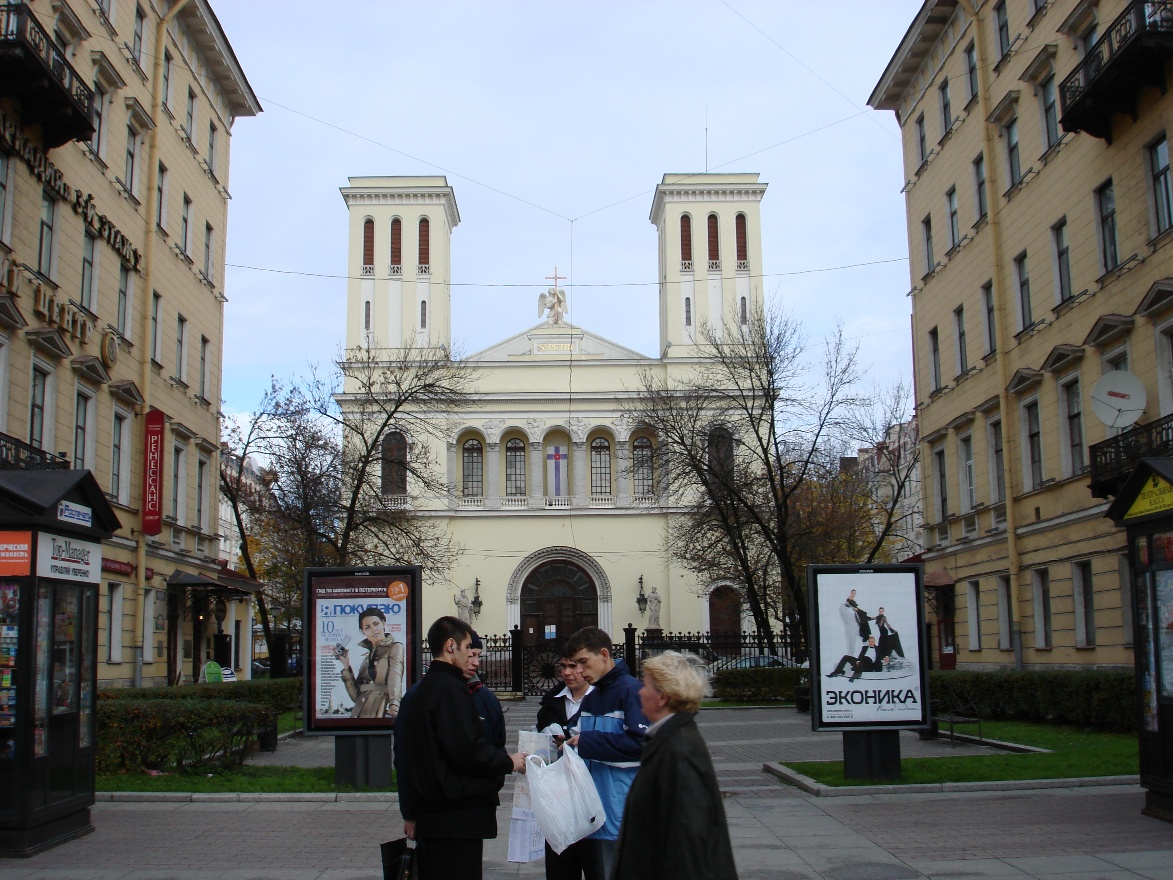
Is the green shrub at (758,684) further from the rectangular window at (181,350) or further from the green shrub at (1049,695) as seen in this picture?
the rectangular window at (181,350)

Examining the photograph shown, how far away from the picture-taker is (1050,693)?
2228 centimetres

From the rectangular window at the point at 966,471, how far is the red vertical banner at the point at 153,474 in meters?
20.0

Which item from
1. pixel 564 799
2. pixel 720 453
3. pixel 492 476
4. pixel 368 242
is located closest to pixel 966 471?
pixel 720 453

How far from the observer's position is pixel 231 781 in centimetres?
1502

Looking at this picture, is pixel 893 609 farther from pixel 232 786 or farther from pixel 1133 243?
pixel 1133 243

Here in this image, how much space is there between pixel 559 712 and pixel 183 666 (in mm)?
27575

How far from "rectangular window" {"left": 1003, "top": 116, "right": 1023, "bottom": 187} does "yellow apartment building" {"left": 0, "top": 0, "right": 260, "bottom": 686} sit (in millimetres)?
19845

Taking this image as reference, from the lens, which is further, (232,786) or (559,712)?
(232,786)

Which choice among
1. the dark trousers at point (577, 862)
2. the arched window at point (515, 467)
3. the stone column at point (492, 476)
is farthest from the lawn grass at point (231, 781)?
the arched window at point (515, 467)

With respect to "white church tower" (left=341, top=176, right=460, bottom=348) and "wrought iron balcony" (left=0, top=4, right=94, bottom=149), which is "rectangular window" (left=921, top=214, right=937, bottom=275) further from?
"white church tower" (left=341, top=176, right=460, bottom=348)

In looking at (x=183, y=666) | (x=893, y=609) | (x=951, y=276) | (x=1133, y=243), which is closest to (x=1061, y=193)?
(x=1133, y=243)

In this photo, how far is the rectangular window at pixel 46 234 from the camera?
2288 cm

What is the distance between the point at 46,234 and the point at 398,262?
39284 millimetres

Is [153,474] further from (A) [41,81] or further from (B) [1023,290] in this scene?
(B) [1023,290]
